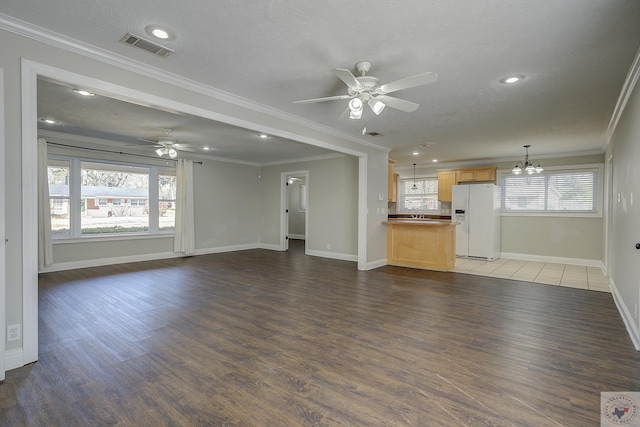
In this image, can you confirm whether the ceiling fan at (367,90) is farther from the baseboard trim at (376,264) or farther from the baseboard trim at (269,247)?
the baseboard trim at (269,247)

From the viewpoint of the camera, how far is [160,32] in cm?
238

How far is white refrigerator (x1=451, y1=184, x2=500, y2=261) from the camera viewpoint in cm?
732

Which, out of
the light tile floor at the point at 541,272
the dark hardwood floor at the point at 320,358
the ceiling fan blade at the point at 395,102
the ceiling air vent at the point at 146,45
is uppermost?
the ceiling air vent at the point at 146,45

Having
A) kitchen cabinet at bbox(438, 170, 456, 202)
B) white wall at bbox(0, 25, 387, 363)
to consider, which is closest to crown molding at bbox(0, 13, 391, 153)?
white wall at bbox(0, 25, 387, 363)

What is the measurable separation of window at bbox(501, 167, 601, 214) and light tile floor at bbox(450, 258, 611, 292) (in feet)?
4.26

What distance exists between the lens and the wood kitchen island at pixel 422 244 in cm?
612

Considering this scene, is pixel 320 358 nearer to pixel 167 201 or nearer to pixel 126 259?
pixel 126 259

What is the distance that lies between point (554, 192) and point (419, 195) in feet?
10.6

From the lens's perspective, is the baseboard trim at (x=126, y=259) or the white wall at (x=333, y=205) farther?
the white wall at (x=333, y=205)

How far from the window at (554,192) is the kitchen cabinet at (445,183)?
1.17m

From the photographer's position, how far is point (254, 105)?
3.89 meters

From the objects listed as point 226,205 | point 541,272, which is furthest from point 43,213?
point 541,272

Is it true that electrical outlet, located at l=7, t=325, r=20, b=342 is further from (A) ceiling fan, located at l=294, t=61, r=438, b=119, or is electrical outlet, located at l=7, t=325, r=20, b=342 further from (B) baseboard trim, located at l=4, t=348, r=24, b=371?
(A) ceiling fan, located at l=294, t=61, r=438, b=119

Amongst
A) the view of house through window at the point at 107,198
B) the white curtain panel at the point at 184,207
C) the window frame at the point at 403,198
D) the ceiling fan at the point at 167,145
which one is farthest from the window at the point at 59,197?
the window frame at the point at 403,198
